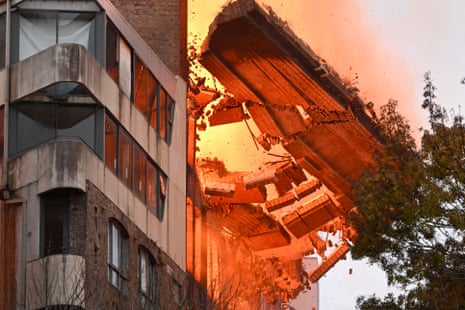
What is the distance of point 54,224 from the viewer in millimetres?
53750

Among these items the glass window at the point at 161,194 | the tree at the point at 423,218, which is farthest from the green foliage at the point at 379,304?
the glass window at the point at 161,194

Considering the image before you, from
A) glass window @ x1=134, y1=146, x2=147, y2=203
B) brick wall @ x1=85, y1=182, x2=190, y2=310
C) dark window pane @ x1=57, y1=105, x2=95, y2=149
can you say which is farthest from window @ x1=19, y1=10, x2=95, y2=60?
brick wall @ x1=85, y1=182, x2=190, y2=310

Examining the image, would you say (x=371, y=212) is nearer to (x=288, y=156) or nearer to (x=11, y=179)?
(x=11, y=179)

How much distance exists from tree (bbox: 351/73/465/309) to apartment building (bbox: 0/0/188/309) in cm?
653

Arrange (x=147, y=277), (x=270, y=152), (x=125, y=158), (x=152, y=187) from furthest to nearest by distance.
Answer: (x=270, y=152), (x=152, y=187), (x=147, y=277), (x=125, y=158)

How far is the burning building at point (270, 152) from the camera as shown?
7112cm

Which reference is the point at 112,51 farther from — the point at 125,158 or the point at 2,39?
the point at 2,39

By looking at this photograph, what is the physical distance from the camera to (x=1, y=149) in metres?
54.9

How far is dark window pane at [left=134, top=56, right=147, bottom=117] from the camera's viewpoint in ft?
197

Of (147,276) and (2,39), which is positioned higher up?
(2,39)

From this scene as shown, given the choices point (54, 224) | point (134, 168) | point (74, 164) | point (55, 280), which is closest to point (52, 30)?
point (74, 164)

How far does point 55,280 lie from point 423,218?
1098 cm

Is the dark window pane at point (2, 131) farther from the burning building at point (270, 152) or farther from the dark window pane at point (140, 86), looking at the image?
the burning building at point (270, 152)

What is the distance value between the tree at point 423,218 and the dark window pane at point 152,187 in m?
13.4
